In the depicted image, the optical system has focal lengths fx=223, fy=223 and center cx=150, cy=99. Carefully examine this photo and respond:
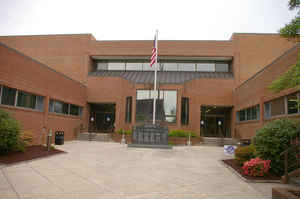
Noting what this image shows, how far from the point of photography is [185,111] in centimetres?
2702

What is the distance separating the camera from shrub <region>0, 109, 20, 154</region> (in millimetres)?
10102

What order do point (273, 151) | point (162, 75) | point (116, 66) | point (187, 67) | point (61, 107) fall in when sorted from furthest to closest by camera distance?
point (116, 66) < point (187, 67) < point (162, 75) < point (61, 107) < point (273, 151)

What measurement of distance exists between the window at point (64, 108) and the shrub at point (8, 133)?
32.7 ft

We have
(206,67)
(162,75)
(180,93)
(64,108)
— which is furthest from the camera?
(206,67)

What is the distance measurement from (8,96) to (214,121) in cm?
2530

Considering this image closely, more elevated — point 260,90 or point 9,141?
point 260,90

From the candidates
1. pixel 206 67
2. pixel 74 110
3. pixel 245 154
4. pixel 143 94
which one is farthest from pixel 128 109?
pixel 245 154

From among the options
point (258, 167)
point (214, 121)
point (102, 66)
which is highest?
point (102, 66)

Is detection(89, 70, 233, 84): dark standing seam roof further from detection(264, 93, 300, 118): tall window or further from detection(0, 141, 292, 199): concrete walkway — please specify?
detection(0, 141, 292, 199): concrete walkway

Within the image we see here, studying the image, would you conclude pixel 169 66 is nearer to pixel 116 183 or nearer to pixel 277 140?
Answer: pixel 277 140

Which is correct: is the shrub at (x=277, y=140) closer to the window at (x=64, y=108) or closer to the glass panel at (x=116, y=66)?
the window at (x=64, y=108)

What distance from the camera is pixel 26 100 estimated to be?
666 inches

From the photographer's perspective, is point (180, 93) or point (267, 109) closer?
point (267, 109)

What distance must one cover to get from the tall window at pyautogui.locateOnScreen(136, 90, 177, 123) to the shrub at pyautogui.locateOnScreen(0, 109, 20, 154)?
52.2ft
